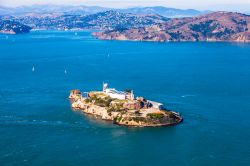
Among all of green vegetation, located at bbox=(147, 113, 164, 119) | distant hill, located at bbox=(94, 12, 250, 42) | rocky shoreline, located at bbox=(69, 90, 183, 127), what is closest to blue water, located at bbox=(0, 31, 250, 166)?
rocky shoreline, located at bbox=(69, 90, 183, 127)

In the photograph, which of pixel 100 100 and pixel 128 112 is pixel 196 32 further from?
pixel 128 112

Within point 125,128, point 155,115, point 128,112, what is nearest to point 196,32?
point 128,112

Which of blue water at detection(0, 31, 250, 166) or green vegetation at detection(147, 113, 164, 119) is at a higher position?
green vegetation at detection(147, 113, 164, 119)

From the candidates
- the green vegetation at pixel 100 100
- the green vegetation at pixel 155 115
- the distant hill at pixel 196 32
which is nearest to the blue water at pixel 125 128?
the green vegetation at pixel 155 115

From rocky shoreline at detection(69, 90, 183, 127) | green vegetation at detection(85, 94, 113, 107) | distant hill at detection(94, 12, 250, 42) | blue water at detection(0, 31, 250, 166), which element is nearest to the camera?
blue water at detection(0, 31, 250, 166)

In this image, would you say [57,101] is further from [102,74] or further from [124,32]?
[124,32]

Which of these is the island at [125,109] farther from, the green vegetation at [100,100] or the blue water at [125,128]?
the blue water at [125,128]

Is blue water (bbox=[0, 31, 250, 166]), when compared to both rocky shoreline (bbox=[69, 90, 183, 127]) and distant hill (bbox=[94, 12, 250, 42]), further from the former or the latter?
distant hill (bbox=[94, 12, 250, 42])
